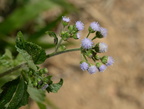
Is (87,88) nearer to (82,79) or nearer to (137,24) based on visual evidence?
(82,79)

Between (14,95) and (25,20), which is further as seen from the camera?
(25,20)

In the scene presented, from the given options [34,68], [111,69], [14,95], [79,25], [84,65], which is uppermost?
[111,69]

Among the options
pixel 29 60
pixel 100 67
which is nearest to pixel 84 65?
pixel 100 67

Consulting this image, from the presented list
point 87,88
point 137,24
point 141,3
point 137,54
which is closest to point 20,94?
point 87,88

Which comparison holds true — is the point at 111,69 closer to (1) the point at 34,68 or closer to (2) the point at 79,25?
(2) the point at 79,25

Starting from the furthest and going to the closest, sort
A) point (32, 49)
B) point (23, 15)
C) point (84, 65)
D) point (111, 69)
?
point (111, 69), point (23, 15), point (84, 65), point (32, 49)

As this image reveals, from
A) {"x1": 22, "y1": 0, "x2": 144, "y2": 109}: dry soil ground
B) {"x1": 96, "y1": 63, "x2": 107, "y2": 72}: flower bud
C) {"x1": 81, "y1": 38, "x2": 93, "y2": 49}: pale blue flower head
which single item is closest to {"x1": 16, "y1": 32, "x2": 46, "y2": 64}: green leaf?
{"x1": 81, "y1": 38, "x2": 93, "y2": 49}: pale blue flower head

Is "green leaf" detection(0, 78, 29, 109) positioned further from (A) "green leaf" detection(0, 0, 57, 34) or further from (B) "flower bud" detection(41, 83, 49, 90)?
(A) "green leaf" detection(0, 0, 57, 34)
